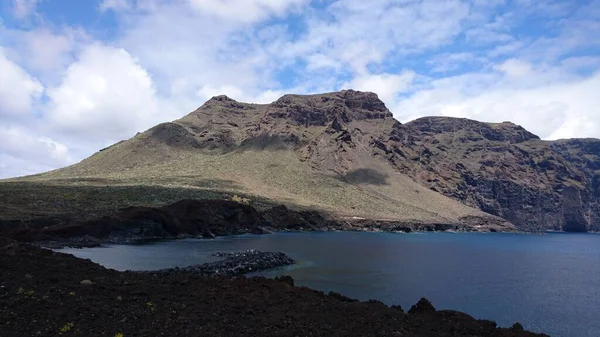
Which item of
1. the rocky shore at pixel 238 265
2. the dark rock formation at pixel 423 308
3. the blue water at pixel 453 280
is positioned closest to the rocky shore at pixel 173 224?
the blue water at pixel 453 280

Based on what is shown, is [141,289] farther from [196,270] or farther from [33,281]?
[196,270]

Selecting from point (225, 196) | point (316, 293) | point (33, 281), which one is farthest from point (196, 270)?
point (225, 196)

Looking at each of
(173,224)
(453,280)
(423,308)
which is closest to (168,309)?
(423,308)

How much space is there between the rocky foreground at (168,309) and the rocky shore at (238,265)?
15.9 metres

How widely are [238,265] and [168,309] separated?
102ft

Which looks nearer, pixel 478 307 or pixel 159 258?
pixel 478 307

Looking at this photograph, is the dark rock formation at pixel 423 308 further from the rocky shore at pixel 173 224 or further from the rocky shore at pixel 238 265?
the rocky shore at pixel 173 224

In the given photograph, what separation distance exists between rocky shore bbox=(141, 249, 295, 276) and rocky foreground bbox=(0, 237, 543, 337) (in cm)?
1586

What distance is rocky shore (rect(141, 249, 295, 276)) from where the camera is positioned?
1748 inches

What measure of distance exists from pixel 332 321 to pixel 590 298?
40.8 metres

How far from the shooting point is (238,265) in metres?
50.4

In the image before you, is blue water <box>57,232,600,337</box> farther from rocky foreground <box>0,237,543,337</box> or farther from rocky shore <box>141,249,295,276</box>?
rocky foreground <box>0,237,543,337</box>

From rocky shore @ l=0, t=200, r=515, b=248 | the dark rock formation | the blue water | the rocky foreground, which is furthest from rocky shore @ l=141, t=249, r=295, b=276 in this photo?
rocky shore @ l=0, t=200, r=515, b=248

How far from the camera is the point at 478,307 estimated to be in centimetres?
3847
